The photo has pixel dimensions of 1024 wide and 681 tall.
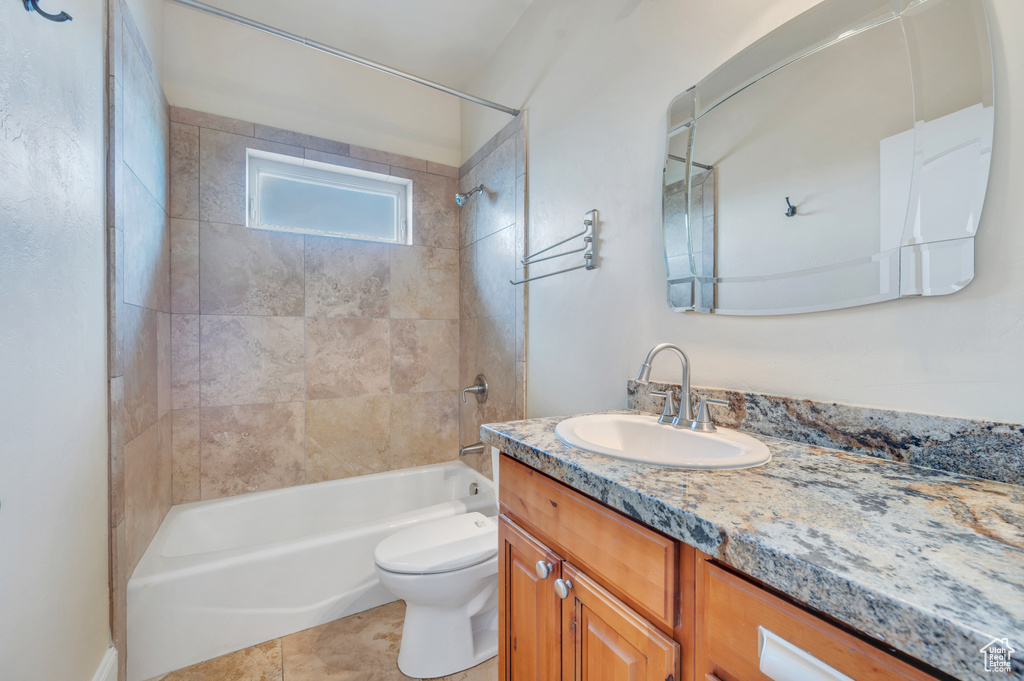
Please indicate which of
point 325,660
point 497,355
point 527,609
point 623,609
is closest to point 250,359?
point 497,355

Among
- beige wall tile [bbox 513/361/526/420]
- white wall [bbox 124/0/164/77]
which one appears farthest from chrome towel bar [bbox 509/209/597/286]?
white wall [bbox 124/0/164/77]

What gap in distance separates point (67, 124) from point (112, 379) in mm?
723

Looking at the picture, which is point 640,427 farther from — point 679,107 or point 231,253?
point 231,253

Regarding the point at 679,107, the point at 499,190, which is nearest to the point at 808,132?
the point at 679,107

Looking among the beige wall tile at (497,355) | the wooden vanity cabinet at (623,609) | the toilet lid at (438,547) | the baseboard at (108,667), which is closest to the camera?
the wooden vanity cabinet at (623,609)

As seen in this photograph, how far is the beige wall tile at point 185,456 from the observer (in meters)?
1.94

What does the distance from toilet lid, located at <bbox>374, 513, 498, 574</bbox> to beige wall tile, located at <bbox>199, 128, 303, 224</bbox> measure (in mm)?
1780

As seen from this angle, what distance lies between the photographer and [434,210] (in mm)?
2582

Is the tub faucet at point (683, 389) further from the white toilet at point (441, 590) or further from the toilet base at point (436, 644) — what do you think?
the toilet base at point (436, 644)

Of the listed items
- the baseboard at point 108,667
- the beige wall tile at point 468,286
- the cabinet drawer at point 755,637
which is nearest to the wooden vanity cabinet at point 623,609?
the cabinet drawer at point 755,637

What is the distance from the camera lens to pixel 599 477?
688 mm

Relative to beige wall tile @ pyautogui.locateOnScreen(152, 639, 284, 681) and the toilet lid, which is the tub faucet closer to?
the toilet lid

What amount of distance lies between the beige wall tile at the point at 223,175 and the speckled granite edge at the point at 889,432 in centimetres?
234

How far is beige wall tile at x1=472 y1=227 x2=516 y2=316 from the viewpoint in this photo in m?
2.10
